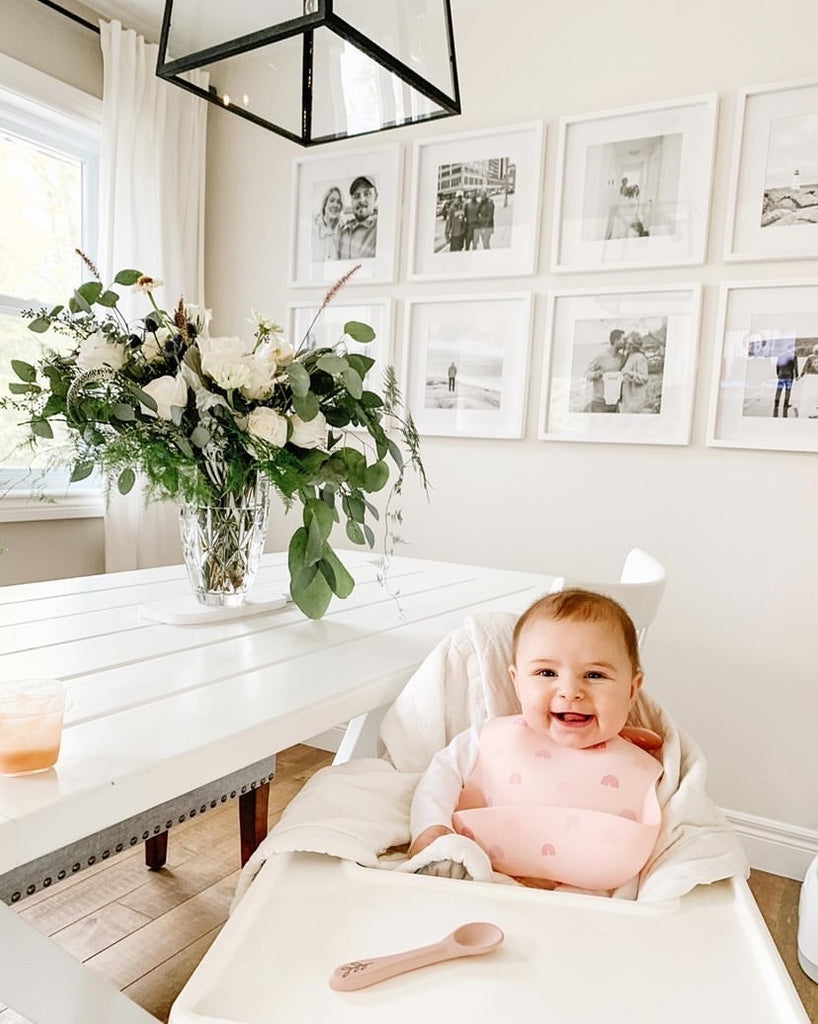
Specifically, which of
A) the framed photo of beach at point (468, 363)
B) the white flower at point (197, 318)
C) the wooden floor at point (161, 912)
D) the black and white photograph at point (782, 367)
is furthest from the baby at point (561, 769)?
the framed photo of beach at point (468, 363)

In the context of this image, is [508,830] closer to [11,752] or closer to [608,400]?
[11,752]

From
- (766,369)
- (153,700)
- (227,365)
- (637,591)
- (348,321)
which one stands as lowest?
(153,700)

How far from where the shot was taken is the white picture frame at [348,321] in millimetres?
2822

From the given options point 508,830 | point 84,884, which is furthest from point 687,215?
Result: point 84,884

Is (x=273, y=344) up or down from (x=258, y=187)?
down

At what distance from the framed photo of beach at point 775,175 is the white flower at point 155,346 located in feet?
5.44

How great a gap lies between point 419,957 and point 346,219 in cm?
261

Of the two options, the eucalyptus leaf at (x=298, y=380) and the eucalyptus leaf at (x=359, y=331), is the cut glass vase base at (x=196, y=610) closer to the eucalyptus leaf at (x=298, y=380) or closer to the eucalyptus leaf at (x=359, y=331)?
Answer: the eucalyptus leaf at (x=298, y=380)

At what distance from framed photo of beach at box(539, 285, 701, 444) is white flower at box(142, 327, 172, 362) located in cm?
147

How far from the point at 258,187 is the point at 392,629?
224 cm

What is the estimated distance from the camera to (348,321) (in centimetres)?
290

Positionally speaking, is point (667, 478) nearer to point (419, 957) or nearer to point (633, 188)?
point (633, 188)

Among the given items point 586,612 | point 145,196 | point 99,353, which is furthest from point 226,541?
point 145,196

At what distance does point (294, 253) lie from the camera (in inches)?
117
